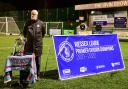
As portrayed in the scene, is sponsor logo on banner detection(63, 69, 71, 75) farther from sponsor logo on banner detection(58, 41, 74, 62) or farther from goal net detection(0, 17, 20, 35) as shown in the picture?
goal net detection(0, 17, 20, 35)

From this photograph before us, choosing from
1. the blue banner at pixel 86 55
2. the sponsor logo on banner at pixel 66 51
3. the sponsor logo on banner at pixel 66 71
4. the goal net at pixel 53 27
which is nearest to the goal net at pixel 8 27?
the goal net at pixel 53 27

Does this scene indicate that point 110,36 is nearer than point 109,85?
No

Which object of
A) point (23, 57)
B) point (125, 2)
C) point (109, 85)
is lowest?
point (109, 85)

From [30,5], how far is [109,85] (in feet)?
164

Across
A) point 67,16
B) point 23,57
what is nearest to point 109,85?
point 23,57

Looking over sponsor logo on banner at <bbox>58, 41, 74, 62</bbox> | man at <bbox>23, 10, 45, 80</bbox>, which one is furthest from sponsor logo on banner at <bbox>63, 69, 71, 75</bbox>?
man at <bbox>23, 10, 45, 80</bbox>

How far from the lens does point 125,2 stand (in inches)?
1970

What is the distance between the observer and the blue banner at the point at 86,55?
12055 millimetres

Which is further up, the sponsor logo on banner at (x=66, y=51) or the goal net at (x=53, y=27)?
the goal net at (x=53, y=27)

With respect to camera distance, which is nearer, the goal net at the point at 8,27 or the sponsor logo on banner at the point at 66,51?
the sponsor logo on banner at the point at 66,51

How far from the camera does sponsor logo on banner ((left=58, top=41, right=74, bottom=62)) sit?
475 inches

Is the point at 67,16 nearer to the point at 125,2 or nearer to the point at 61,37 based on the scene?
the point at 125,2

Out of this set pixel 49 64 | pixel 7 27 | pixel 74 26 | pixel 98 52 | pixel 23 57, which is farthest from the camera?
pixel 74 26

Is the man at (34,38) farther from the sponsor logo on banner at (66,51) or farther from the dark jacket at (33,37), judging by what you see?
the sponsor logo on banner at (66,51)
